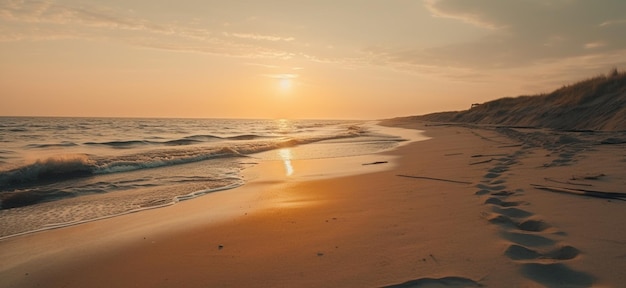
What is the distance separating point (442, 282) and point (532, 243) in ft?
3.23

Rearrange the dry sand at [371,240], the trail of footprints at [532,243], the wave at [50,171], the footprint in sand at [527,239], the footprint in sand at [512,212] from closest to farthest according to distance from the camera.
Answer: the trail of footprints at [532,243] → the dry sand at [371,240] → the footprint in sand at [527,239] → the footprint in sand at [512,212] → the wave at [50,171]

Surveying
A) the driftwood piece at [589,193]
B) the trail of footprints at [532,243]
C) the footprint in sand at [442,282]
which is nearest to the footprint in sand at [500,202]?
the trail of footprints at [532,243]

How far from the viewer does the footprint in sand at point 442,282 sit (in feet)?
7.50

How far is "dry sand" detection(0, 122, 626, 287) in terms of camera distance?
2518 millimetres

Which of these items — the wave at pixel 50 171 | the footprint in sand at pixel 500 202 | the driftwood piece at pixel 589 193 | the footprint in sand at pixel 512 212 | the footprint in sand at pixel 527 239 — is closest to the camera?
the footprint in sand at pixel 527 239

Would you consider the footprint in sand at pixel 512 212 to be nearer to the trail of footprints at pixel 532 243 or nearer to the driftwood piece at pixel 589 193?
the trail of footprints at pixel 532 243

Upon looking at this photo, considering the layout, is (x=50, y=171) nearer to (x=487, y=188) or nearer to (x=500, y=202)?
(x=487, y=188)

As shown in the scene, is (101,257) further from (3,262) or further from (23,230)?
(23,230)

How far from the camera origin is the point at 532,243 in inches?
112

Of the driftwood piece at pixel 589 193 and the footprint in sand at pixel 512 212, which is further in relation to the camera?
the driftwood piece at pixel 589 193

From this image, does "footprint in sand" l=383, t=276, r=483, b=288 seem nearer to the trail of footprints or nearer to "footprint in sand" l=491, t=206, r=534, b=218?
the trail of footprints

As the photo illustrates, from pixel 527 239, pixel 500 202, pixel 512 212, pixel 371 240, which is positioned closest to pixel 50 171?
pixel 371 240

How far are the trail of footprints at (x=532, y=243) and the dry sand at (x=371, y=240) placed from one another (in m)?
0.01

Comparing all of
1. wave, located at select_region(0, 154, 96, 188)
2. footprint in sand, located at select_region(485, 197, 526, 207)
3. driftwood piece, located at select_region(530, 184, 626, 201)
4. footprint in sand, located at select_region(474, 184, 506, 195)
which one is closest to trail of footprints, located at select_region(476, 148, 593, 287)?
footprint in sand, located at select_region(485, 197, 526, 207)
